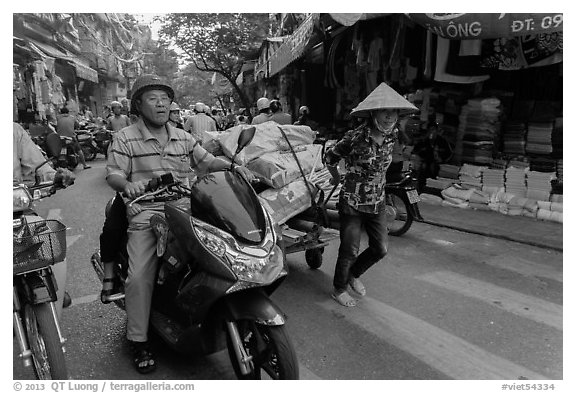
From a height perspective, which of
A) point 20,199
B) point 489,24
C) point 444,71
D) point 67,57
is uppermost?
point 67,57

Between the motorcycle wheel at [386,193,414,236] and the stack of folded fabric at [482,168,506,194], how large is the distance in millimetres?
1902

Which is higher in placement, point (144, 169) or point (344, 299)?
point (144, 169)

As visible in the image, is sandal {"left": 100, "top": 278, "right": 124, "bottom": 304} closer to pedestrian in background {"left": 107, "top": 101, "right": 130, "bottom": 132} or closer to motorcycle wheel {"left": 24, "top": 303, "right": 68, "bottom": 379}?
motorcycle wheel {"left": 24, "top": 303, "right": 68, "bottom": 379}

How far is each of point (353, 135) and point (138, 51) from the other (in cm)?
3289

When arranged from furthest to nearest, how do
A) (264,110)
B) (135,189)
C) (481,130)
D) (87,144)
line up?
(87,144)
(264,110)
(481,130)
(135,189)

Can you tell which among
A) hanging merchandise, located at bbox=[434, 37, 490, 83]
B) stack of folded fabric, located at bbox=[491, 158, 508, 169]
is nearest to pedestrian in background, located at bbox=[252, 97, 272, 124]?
hanging merchandise, located at bbox=[434, 37, 490, 83]

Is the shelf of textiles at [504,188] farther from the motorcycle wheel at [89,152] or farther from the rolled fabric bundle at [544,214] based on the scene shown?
the motorcycle wheel at [89,152]

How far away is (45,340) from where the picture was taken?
2.23 meters

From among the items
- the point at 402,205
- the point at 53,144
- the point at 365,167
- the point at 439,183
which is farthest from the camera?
the point at 439,183

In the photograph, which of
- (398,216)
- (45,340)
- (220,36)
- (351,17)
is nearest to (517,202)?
(398,216)

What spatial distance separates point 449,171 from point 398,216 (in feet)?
7.14

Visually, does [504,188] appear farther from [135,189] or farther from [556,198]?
[135,189]

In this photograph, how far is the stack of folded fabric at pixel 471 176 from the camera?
7.03m

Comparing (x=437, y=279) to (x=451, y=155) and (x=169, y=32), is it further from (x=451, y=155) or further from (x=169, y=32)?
(x=169, y=32)
